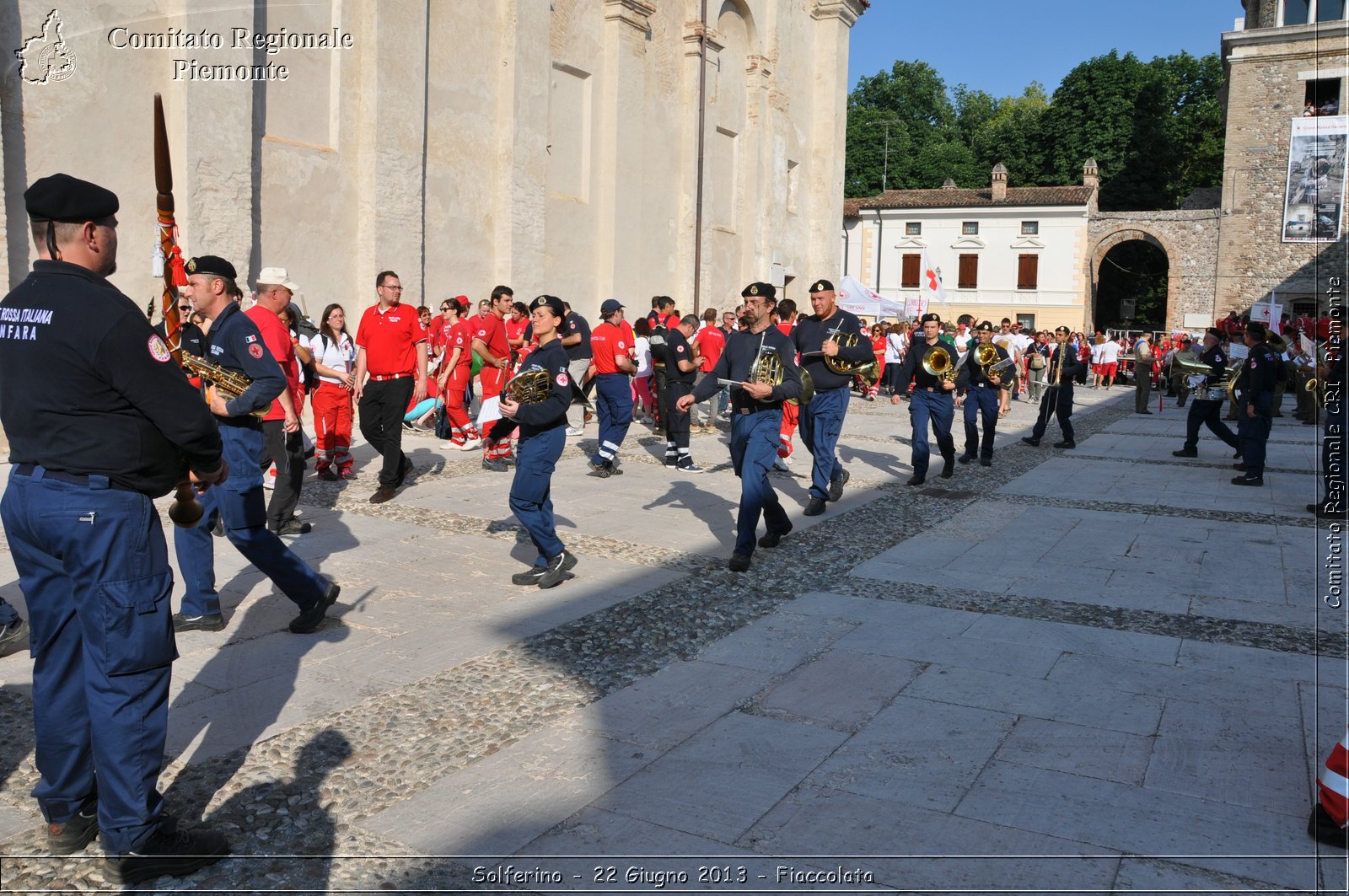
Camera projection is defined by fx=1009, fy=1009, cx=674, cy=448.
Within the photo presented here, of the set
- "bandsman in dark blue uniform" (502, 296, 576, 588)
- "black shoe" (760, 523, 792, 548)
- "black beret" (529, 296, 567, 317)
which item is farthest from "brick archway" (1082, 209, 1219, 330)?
"bandsman in dark blue uniform" (502, 296, 576, 588)

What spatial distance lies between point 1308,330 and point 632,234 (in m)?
16.1

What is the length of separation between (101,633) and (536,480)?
147 inches

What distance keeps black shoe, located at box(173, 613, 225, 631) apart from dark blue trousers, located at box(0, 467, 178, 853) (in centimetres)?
254

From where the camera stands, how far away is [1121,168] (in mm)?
58000

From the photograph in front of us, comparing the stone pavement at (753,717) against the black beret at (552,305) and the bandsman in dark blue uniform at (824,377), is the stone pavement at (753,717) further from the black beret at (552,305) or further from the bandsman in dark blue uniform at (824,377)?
the black beret at (552,305)

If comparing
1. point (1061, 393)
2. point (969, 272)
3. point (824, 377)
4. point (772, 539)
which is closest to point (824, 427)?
point (824, 377)

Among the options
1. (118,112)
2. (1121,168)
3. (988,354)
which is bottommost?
(988,354)

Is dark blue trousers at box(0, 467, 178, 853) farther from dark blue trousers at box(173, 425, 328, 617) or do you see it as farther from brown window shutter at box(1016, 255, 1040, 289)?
brown window shutter at box(1016, 255, 1040, 289)

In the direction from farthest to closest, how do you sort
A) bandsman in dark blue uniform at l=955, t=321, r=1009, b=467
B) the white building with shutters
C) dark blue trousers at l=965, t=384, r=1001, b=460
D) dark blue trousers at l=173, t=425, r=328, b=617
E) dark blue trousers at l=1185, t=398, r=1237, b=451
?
the white building with shutters
dark blue trousers at l=1185, t=398, r=1237, b=451
dark blue trousers at l=965, t=384, r=1001, b=460
bandsman in dark blue uniform at l=955, t=321, r=1009, b=467
dark blue trousers at l=173, t=425, r=328, b=617

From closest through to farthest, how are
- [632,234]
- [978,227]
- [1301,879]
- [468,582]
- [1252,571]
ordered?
[1301,879] → [468,582] → [1252,571] → [632,234] → [978,227]

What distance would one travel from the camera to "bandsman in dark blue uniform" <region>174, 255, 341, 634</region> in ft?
18.2

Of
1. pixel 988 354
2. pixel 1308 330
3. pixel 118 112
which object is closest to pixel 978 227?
pixel 1308 330

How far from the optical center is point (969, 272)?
5388cm

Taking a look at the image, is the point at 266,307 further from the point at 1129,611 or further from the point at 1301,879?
the point at 1301,879
